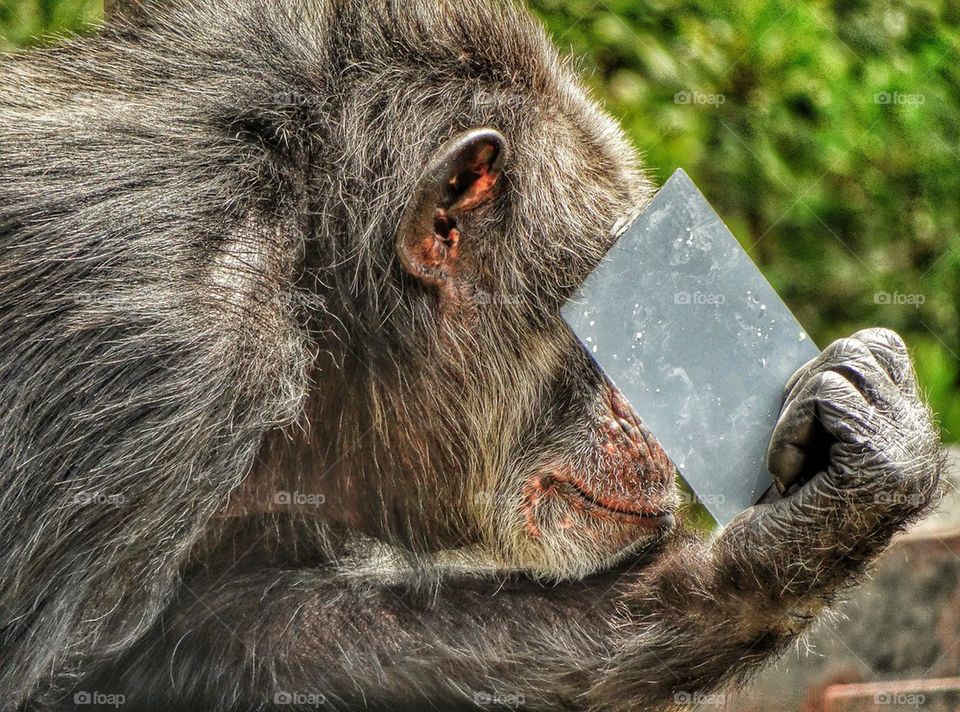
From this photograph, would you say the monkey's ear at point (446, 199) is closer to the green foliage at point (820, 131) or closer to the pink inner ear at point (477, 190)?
the pink inner ear at point (477, 190)

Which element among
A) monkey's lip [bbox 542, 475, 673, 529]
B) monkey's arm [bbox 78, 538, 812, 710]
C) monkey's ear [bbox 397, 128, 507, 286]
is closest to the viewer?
monkey's ear [bbox 397, 128, 507, 286]

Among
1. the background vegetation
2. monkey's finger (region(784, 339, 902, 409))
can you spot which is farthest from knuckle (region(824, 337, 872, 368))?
the background vegetation

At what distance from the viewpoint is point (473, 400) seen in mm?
3344

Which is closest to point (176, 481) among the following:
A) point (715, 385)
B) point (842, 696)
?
point (715, 385)

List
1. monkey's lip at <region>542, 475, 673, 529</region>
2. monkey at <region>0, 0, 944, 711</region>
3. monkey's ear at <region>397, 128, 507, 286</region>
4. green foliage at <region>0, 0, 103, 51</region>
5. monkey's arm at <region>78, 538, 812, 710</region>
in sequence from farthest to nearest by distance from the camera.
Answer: green foliage at <region>0, 0, 103, 51</region>, monkey's lip at <region>542, 475, 673, 529</region>, monkey's arm at <region>78, 538, 812, 710</region>, monkey's ear at <region>397, 128, 507, 286</region>, monkey at <region>0, 0, 944, 711</region>

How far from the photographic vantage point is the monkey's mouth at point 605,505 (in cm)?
336

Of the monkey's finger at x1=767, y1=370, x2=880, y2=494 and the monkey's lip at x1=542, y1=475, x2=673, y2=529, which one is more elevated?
the monkey's finger at x1=767, y1=370, x2=880, y2=494

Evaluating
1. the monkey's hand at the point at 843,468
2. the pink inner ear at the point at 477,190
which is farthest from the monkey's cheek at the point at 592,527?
the pink inner ear at the point at 477,190

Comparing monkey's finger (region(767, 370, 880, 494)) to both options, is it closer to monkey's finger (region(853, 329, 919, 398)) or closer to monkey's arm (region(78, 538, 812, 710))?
monkey's finger (region(853, 329, 919, 398))

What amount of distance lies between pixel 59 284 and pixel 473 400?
3.80 feet

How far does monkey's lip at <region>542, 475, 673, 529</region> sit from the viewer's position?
11.0ft

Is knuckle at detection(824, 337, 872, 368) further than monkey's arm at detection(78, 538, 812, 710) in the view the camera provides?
No

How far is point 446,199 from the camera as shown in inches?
123

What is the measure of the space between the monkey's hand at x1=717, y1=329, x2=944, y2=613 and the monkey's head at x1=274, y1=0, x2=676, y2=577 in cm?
51
